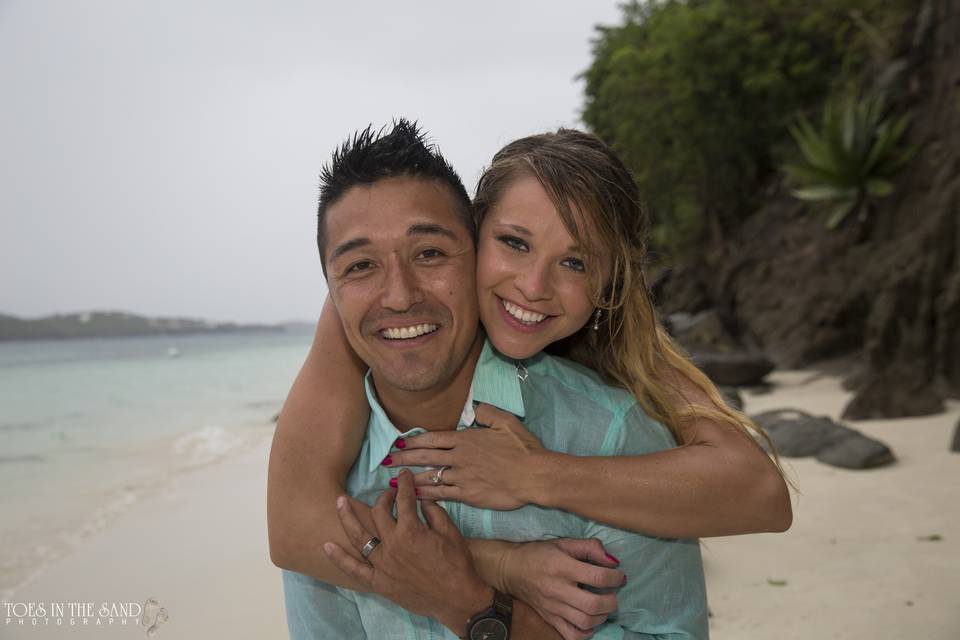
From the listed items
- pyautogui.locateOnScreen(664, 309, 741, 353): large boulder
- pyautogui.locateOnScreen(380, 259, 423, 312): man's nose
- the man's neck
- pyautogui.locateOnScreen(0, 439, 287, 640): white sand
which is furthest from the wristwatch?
pyautogui.locateOnScreen(664, 309, 741, 353): large boulder

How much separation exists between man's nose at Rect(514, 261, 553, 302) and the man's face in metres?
0.17

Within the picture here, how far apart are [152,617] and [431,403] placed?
3.11 meters

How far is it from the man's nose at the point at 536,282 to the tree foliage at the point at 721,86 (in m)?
14.4

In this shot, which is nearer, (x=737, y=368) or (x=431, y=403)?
(x=431, y=403)

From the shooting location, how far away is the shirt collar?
87.4 inches

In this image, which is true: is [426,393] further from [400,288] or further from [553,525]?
[553,525]

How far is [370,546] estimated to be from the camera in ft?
6.57

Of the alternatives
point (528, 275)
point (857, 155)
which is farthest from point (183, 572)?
point (857, 155)

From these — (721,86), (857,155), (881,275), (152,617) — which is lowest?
(152,617)

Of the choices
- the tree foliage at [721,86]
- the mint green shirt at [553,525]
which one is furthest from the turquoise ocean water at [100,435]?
the tree foliage at [721,86]

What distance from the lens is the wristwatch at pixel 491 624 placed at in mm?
1910

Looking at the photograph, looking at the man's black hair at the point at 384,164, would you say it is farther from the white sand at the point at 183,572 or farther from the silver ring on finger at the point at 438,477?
the white sand at the point at 183,572

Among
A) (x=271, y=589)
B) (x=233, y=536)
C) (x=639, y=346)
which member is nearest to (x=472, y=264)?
(x=639, y=346)

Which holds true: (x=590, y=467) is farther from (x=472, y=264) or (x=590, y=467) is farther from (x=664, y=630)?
(x=472, y=264)
